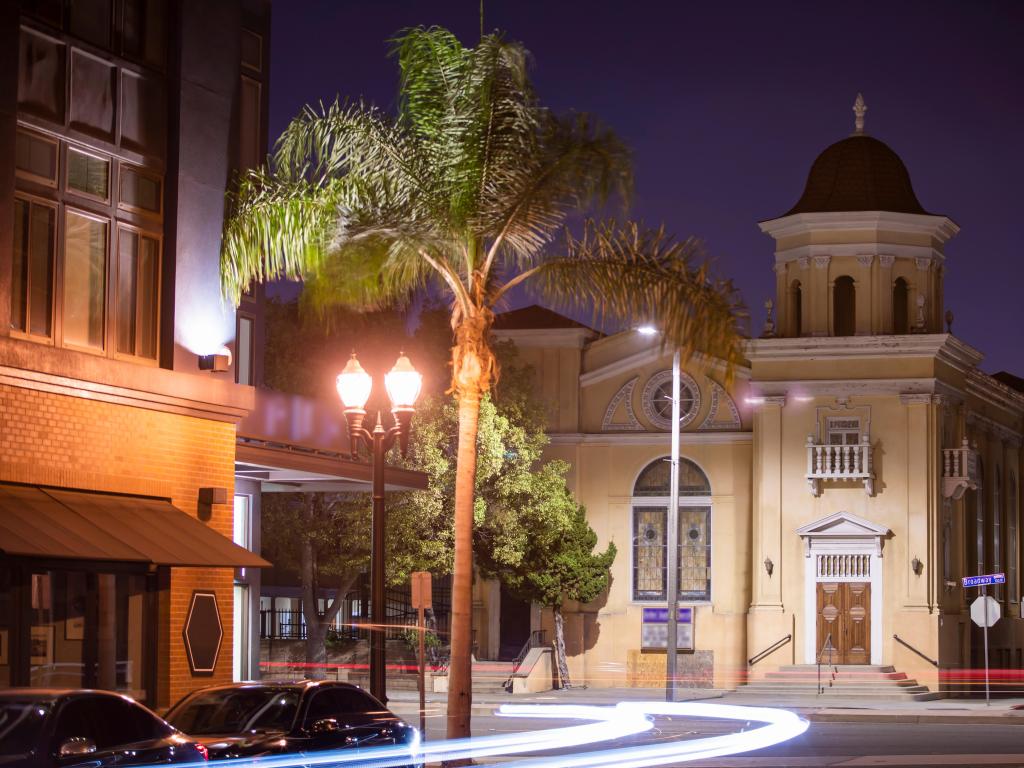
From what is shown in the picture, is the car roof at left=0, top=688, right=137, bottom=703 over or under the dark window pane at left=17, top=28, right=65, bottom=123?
under

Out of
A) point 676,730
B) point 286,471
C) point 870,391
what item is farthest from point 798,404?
point 286,471

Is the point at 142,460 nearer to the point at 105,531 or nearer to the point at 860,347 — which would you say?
the point at 105,531

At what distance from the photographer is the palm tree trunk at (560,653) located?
2044 inches

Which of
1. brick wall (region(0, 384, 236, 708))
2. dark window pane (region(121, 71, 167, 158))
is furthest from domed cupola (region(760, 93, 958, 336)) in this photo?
dark window pane (region(121, 71, 167, 158))

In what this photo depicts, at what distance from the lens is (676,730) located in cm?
3173

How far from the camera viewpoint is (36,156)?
803 inches

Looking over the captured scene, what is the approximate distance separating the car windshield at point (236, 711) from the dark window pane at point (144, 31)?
340 inches

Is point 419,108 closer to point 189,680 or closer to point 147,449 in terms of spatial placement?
point 147,449

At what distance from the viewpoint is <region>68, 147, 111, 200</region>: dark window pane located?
21.0 meters

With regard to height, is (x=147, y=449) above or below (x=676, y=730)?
above

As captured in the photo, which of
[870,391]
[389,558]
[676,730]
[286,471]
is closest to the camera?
[286,471]

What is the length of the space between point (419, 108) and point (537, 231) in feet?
7.14

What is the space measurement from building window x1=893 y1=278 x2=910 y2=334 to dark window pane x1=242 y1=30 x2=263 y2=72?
2665cm

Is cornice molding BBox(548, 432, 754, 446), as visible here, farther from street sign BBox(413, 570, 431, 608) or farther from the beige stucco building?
street sign BBox(413, 570, 431, 608)
